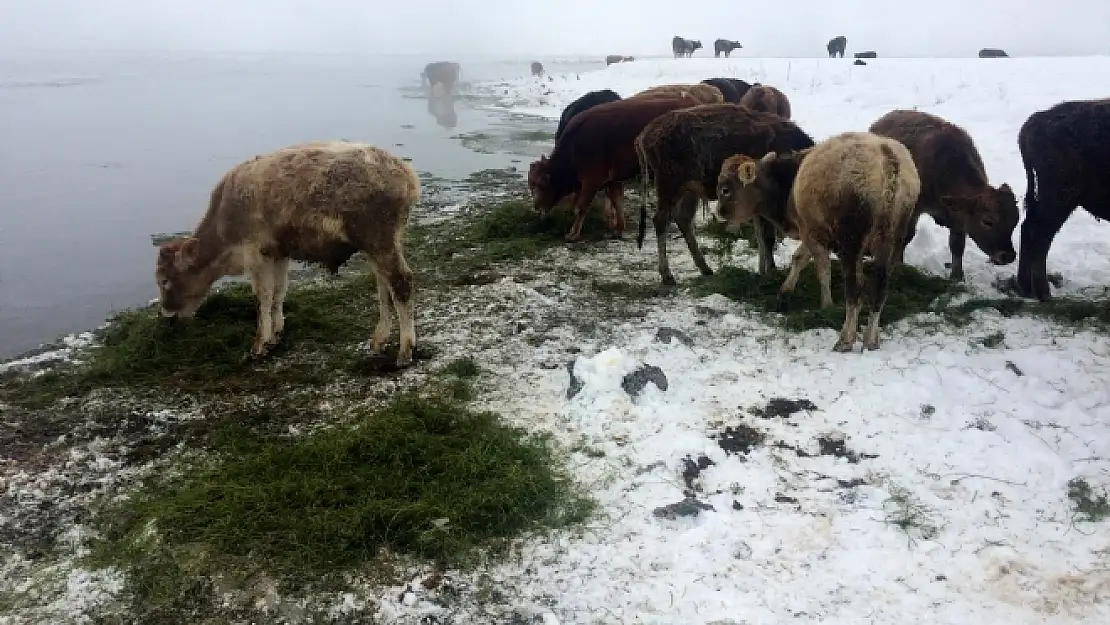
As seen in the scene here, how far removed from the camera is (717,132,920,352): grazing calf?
5.91 m

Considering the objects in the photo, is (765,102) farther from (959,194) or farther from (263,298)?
(263,298)

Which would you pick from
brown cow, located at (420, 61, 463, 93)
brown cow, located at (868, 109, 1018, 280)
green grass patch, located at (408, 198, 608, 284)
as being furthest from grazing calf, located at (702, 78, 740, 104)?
brown cow, located at (420, 61, 463, 93)

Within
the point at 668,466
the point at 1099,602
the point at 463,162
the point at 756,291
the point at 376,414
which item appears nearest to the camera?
the point at 1099,602

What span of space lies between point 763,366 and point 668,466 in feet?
6.06

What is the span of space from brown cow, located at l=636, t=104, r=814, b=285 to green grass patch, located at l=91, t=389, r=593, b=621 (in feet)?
14.0

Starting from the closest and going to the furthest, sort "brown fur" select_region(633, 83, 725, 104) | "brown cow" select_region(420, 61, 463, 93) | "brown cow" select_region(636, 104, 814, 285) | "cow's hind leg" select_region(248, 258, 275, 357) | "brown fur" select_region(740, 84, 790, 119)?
1. "cow's hind leg" select_region(248, 258, 275, 357)
2. "brown cow" select_region(636, 104, 814, 285)
3. "brown fur" select_region(633, 83, 725, 104)
4. "brown fur" select_region(740, 84, 790, 119)
5. "brown cow" select_region(420, 61, 463, 93)


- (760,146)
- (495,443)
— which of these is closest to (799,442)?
(495,443)

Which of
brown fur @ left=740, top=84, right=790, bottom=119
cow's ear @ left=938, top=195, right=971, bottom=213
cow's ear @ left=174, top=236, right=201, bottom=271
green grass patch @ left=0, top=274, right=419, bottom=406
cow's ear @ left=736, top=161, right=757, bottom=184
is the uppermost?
brown fur @ left=740, top=84, right=790, bottom=119

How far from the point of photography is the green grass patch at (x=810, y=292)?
6.91 m

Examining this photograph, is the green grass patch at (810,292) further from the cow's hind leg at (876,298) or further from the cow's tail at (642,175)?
the cow's tail at (642,175)

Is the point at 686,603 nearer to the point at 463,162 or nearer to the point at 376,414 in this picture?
the point at 376,414

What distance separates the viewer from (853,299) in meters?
6.31

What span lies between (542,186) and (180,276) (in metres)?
5.40

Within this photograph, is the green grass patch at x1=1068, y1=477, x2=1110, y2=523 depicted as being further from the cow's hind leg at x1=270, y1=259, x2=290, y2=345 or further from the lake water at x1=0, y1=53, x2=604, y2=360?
the lake water at x1=0, y1=53, x2=604, y2=360
